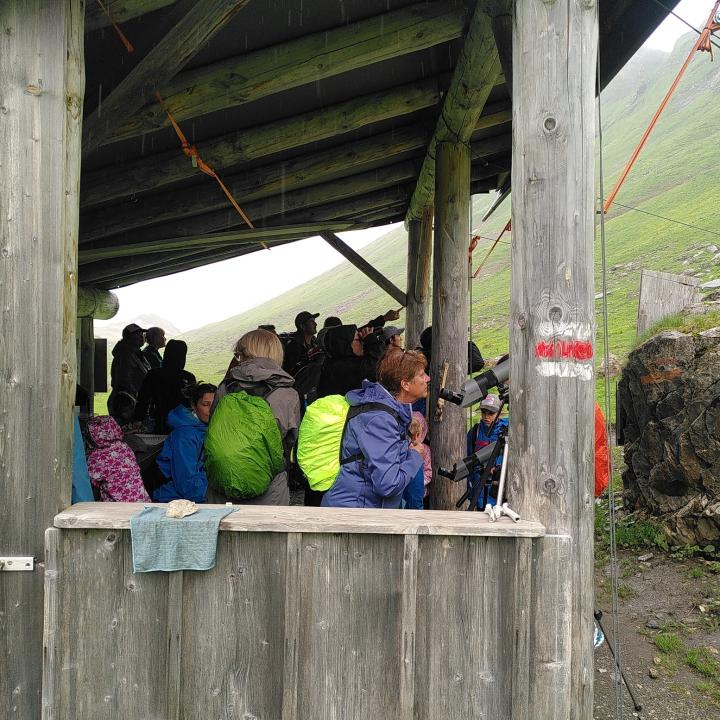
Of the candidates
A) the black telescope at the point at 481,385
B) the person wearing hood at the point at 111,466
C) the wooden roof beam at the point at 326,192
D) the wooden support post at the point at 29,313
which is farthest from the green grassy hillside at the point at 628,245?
the wooden support post at the point at 29,313

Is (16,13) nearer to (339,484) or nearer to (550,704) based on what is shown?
(339,484)

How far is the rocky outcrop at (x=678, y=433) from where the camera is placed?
21.3 feet

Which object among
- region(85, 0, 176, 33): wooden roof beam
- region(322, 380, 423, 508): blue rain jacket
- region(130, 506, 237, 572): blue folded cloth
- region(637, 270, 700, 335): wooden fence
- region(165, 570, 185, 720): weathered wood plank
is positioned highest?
region(85, 0, 176, 33): wooden roof beam

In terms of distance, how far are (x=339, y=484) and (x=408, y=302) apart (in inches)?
279

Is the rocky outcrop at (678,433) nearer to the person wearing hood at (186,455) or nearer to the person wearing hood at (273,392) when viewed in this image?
the person wearing hood at (273,392)

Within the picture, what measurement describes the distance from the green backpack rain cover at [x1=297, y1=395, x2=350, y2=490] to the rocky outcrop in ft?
15.4

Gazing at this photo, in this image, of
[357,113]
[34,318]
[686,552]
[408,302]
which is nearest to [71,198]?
[34,318]

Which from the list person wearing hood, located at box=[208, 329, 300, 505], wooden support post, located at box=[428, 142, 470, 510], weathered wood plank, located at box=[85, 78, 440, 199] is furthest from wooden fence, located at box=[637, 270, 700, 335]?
person wearing hood, located at box=[208, 329, 300, 505]

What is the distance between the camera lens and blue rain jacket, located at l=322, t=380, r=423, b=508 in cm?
306

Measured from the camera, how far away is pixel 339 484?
10.5 ft

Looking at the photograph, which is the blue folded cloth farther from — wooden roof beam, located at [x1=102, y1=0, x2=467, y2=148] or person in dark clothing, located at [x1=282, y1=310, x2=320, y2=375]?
person in dark clothing, located at [x1=282, y1=310, x2=320, y2=375]

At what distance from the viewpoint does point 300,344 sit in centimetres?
738

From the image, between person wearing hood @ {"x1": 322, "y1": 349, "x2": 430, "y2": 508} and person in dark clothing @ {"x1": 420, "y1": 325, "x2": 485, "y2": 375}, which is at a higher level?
person in dark clothing @ {"x1": 420, "y1": 325, "x2": 485, "y2": 375}

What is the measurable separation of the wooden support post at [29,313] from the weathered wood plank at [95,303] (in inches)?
340
